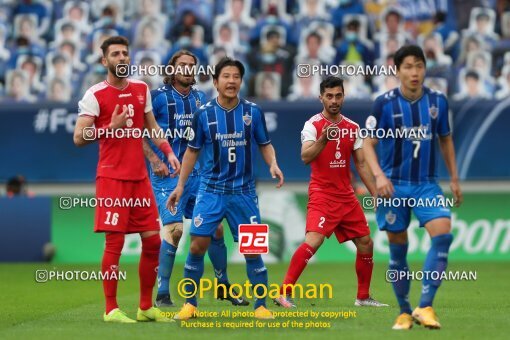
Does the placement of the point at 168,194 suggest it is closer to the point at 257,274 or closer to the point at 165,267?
the point at 165,267

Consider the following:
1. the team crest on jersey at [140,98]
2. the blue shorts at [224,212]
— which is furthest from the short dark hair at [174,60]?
the blue shorts at [224,212]

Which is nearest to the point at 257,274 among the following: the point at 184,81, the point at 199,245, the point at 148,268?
the point at 199,245

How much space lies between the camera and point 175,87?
42.7 ft

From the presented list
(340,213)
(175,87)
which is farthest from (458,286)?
(175,87)

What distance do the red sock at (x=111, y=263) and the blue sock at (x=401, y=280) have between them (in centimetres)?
249

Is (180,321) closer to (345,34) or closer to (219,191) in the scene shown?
(219,191)

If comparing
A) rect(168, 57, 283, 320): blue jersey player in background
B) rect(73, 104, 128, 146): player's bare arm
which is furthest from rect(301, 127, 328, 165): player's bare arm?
rect(73, 104, 128, 146): player's bare arm

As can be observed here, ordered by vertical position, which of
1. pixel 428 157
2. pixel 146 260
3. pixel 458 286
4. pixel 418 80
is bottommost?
pixel 458 286

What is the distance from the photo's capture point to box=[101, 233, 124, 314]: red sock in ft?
35.0

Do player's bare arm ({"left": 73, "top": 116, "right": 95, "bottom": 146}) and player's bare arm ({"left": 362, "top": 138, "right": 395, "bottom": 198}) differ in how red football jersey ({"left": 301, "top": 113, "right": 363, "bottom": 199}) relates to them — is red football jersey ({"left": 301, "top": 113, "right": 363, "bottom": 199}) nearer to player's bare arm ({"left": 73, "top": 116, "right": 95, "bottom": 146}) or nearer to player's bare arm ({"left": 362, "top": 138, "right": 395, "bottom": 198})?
player's bare arm ({"left": 362, "top": 138, "right": 395, "bottom": 198})

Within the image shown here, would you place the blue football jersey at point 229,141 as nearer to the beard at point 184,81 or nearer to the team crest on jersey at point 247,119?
the team crest on jersey at point 247,119

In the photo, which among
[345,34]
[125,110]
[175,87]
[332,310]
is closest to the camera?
[125,110]

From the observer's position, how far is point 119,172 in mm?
10797

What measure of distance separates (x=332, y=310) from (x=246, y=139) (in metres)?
2.13
